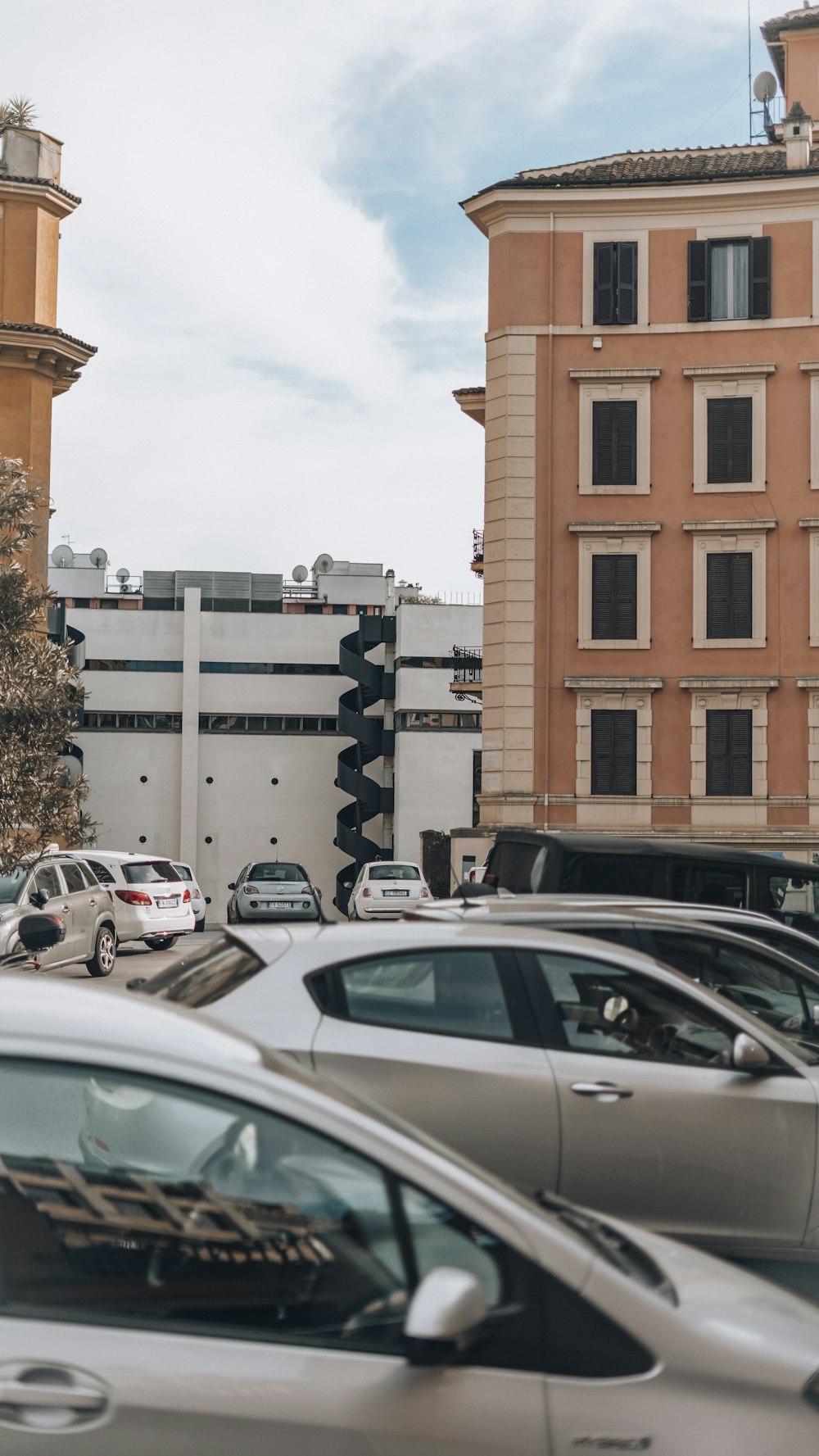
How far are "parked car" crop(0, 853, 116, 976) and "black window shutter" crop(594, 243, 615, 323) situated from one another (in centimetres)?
1615

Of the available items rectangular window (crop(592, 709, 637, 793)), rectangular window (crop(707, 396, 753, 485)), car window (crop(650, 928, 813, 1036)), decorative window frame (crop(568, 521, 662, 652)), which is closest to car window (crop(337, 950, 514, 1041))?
car window (crop(650, 928, 813, 1036))

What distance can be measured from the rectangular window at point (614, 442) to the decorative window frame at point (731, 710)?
4356mm

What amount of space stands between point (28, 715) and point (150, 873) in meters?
→ 5.88

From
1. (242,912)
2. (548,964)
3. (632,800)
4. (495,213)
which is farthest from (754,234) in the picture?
(548,964)

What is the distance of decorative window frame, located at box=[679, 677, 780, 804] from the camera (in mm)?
30203

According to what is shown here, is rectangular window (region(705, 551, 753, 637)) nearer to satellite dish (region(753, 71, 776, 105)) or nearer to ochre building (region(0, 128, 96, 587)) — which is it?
satellite dish (region(753, 71, 776, 105))

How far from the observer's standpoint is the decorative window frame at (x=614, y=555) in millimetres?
30844

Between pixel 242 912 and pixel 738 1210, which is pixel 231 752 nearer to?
pixel 242 912

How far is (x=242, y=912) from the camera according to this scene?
3434 centimetres

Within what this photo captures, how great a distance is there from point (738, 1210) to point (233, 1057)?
351cm

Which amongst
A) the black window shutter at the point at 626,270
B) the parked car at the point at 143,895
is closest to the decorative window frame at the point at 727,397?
the black window shutter at the point at 626,270

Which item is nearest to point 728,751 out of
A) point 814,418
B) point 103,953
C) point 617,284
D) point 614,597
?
point 614,597

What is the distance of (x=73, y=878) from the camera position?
2075cm

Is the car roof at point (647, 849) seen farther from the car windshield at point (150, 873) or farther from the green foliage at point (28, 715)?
the car windshield at point (150, 873)
